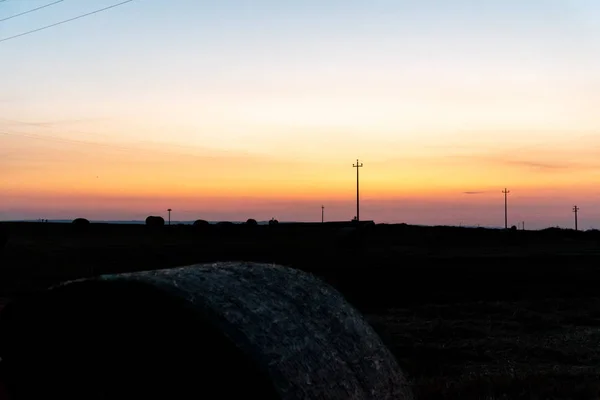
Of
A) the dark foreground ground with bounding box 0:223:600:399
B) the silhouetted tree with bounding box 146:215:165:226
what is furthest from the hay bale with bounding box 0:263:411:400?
the silhouetted tree with bounding box 146:215:165:226

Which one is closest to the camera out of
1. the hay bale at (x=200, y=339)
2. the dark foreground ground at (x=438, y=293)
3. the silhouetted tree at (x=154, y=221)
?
the hay bale at (x=200, y=339)

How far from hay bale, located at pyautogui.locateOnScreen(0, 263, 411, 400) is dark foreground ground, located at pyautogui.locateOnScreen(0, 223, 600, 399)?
2.93 m

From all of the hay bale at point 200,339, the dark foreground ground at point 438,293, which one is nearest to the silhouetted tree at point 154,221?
the dark foreground ground at point 438,293

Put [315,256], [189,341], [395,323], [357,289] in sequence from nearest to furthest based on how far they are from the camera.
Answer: [189,341]
[395,323]
[357,289]
[315,256]

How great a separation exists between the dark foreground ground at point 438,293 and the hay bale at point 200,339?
2.93 metres

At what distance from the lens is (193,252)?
131ft

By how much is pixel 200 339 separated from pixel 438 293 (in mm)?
17736

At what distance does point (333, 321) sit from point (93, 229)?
2240 inches

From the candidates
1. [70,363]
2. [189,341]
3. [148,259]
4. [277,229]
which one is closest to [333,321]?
[189,341]

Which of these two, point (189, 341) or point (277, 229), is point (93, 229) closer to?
point (277, 229)

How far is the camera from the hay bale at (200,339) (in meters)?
4.35

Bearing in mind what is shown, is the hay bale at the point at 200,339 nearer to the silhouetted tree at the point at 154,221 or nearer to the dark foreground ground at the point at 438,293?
the dark foreground ground at the point at 438,293

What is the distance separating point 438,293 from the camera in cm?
2158

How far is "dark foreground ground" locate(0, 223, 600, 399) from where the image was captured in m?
9.25
